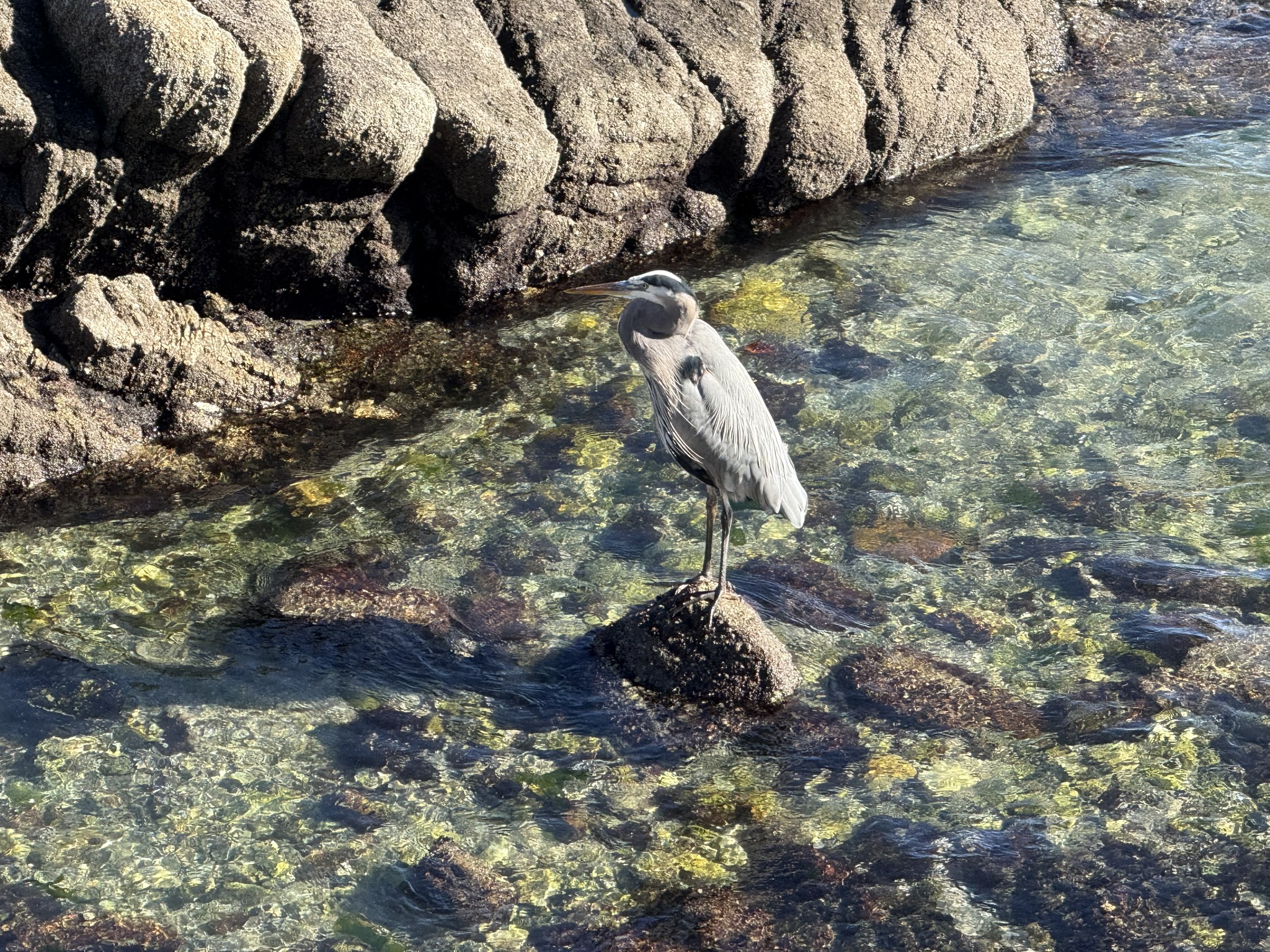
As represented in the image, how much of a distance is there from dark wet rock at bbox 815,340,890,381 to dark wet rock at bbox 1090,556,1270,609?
180 cm

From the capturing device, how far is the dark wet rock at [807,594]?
548 centimetres

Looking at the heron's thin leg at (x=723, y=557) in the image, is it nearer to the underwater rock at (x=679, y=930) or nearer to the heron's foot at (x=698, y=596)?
the heron's foot at (x=698, y=596)

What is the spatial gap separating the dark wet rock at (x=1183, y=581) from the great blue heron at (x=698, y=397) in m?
1.69

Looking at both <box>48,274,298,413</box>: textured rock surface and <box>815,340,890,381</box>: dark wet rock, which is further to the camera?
<box>815,340,890,381</box>: dark wet rock

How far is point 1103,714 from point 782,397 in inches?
101

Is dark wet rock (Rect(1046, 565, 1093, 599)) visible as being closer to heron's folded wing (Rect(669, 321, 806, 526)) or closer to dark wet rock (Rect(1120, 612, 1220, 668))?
dark wet rock (Rect(1120, 612, 1220, 668))

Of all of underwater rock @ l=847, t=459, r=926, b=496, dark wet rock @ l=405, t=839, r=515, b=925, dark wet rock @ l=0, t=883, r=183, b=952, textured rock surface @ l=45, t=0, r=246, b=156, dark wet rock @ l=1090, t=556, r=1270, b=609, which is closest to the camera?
dark wet rock @ l=0, t=883, r=183, b=952

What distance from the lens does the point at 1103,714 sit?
4.97m

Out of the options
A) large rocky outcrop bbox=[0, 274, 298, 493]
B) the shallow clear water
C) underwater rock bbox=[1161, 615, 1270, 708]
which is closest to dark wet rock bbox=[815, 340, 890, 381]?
the shallow clear water

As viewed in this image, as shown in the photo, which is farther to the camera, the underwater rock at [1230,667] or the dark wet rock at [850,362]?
the dark wet rock at [850,362]

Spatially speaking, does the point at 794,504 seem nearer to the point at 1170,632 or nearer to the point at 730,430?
the point at 730,430

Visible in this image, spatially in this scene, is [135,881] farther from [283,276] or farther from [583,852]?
[283,276]

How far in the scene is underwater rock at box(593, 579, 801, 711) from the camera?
4.84m

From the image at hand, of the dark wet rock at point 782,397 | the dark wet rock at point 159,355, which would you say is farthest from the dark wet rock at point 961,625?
the dark wet rock at point 159,355
